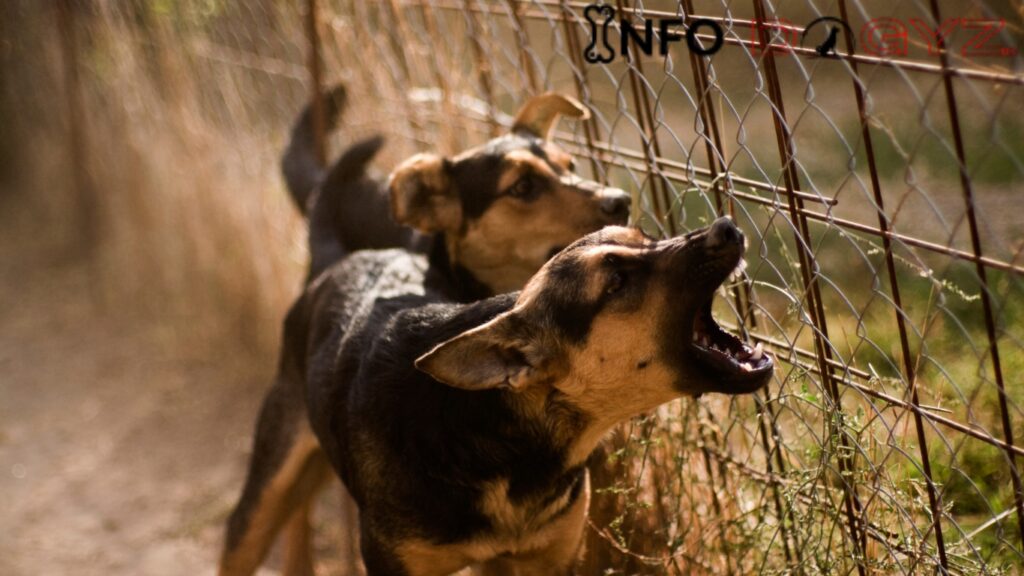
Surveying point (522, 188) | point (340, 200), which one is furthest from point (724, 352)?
point (340, 200)

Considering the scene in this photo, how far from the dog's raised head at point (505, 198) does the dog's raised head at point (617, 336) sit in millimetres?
994

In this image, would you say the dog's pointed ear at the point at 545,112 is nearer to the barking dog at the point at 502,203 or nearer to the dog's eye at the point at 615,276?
the barking dog at the point at 502,203

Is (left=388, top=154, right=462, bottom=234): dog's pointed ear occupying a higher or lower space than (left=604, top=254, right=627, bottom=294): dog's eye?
lower

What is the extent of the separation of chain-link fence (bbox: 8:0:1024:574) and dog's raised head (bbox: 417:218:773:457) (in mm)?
293

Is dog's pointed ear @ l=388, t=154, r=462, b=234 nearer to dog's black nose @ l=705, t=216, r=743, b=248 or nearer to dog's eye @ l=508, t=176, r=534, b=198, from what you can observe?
dog's eye @ l=508, t=176, r=534, b=198

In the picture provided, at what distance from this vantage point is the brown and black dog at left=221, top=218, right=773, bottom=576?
9.59ft

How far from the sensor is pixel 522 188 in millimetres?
4219

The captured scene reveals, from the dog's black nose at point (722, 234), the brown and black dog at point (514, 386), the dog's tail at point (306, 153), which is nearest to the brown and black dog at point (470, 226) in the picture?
the brown and black dog at point (514, 386)

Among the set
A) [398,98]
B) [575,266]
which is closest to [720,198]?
[575,266]

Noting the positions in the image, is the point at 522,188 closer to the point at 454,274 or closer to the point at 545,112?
the point at 545,112

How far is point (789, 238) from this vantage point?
678 centimetres

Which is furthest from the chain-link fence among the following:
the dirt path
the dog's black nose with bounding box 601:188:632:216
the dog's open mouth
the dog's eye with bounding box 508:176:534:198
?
the dirt path

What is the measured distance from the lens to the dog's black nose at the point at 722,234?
2.83m

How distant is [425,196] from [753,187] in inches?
57.6
